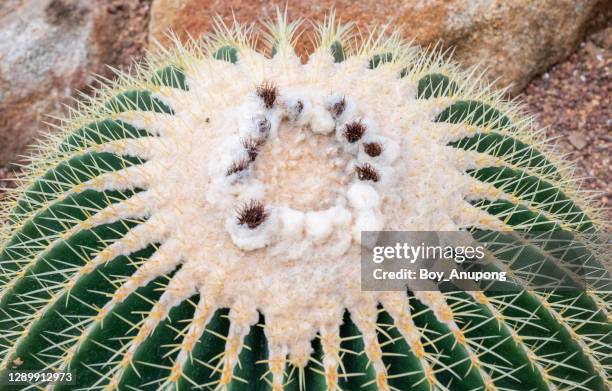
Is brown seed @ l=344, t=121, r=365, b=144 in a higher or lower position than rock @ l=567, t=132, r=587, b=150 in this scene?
higher

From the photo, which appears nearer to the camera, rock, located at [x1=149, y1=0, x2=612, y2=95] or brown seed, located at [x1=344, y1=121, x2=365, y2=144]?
brown seed, located at [x1=344, y1=121, x2=365, y2=144]

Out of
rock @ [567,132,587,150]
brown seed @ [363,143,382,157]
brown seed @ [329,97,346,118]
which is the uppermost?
brown seed @ [329,97,346,118]

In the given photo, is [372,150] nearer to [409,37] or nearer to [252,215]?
[252,215]

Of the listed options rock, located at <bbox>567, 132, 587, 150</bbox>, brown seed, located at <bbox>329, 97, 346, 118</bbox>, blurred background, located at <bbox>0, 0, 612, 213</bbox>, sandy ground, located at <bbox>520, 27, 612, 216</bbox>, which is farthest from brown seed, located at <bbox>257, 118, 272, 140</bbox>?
rock, located at <bbox>567, 132, 587, 150</bbox>

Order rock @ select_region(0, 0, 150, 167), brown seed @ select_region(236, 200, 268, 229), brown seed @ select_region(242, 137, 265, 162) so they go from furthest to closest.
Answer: rock @ select_region(0, 0, 150, 167), brown seed @ select_region(242, 137, 265, 162), brown seed @ select_region(236, 200, 268, 229)

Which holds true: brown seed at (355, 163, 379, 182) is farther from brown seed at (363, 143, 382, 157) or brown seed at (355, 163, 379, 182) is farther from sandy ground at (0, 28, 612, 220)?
sandy ground at (0, 28, 612, 220)

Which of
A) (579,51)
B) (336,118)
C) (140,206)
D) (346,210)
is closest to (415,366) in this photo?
(346,210)

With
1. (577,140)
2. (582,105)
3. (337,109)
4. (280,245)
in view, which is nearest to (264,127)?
(337,109)
